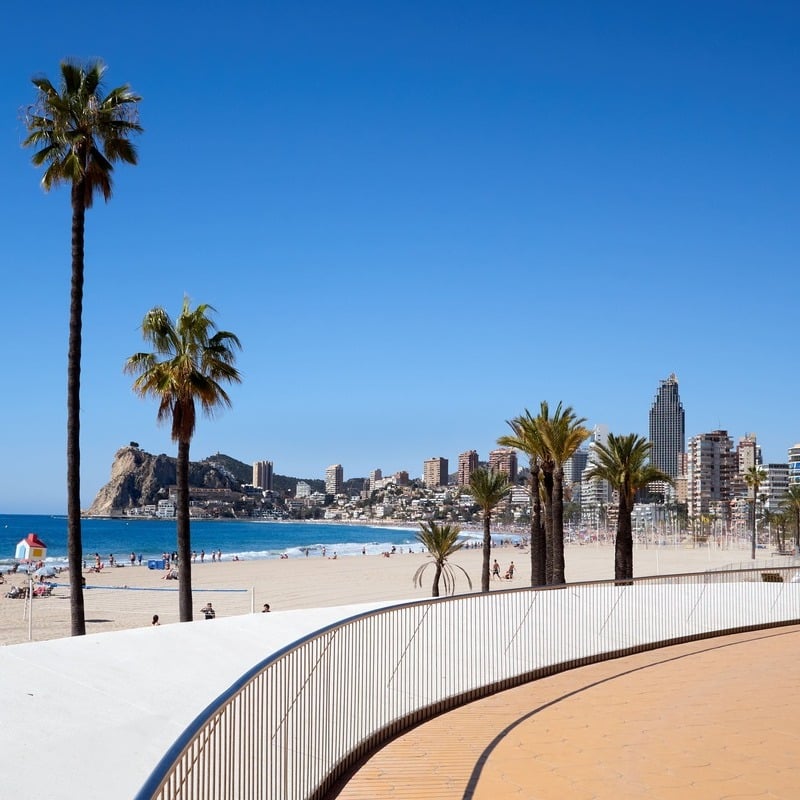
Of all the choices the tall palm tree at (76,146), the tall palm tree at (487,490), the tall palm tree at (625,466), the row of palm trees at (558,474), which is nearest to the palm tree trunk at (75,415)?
the tall palm tree at (76,146)

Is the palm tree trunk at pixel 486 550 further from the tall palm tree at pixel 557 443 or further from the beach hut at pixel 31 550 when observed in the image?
the beach hut at pixel 31 550

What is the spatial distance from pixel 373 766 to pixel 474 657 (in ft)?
10.8

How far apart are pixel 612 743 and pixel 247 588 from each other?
5320 cm

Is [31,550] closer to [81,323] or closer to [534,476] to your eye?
[81,323]

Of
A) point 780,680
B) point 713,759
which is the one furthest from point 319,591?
point 713,759

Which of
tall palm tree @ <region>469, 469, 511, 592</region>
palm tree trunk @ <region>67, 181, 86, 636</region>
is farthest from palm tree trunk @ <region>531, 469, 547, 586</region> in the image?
palm tree trunk @ <region>67, 181, 86, 636</region>

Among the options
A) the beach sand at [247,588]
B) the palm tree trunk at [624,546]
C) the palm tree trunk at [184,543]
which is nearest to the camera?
the palm tree trunk at [184,543]

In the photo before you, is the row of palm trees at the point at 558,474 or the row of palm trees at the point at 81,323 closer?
the row of palm trees at the point at 81,323

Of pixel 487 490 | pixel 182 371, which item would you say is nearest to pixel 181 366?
pixel 182 371

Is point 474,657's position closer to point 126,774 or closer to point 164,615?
point 126,774

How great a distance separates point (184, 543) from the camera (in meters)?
23.4

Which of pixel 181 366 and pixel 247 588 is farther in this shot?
pixel 247 588

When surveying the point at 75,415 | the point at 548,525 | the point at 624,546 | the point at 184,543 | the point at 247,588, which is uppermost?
the point at 75,415

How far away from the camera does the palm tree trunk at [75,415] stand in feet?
64.5
